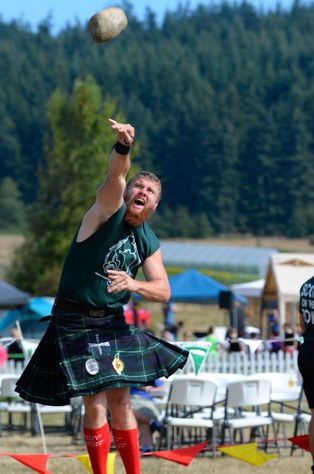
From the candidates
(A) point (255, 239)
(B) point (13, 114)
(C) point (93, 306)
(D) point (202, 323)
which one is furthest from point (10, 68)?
(C) point (93, 306)

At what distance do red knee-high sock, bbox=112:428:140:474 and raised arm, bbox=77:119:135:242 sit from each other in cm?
81

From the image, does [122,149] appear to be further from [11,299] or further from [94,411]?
[11,299]

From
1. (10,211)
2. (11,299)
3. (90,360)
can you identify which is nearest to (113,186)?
(90,360)

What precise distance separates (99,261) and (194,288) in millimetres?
19337

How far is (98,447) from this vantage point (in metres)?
4.83

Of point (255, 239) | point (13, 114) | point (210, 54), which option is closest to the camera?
point (255, 239)

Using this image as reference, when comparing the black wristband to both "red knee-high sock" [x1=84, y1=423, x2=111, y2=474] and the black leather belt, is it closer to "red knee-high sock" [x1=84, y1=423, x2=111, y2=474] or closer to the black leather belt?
the black leather belt

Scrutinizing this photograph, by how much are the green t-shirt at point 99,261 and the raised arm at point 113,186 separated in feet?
0.10

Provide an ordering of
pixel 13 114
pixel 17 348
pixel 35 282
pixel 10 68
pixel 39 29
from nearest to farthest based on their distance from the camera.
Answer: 1. pixel 17 348
2. pixel 35 282
3. pixel 13 114
4. pixel 10 68
5. pixel 39 29

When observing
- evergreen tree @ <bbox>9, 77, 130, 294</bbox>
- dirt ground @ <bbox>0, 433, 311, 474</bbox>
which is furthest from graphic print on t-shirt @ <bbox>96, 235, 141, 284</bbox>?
evergreen tree @ <bbox>9, 77, 130, 294</bbox>

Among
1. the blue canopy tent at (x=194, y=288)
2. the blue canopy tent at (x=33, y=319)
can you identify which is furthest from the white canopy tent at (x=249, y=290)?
the blue canopy tent at (x=33, y=319)

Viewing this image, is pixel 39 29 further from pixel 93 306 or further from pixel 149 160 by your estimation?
pixel 93 306

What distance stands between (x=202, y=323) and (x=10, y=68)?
81.6 meters

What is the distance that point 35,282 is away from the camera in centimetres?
3359
